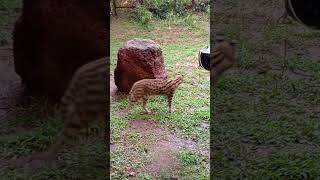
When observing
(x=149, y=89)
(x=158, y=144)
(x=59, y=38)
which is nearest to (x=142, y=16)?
(x=149, y=89)

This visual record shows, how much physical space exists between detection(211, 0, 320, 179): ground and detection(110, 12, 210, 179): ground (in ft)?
0.40

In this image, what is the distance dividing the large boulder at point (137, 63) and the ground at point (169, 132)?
0.14m

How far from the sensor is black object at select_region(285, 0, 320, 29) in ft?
4.98

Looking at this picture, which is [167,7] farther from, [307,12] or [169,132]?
[307,12]

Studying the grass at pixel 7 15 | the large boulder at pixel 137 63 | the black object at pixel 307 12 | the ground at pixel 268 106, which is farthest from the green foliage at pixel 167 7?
the black object at pixel 307 12

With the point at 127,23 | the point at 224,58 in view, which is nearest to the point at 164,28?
the point at 127,23

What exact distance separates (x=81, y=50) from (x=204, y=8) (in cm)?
365

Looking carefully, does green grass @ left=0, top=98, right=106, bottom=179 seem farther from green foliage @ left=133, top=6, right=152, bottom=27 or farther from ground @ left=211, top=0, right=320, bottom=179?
green foliage @ left=133, top=6, right=152, bottom=27

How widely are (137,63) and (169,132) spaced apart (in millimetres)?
941

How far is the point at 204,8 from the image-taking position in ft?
23.6

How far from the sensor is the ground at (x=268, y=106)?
10.0ft

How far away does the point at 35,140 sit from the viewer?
329 cm

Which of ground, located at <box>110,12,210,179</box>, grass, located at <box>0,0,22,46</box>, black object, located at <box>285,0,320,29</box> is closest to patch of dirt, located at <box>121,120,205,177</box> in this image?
ground, located at <box>110,12,210,179</box>

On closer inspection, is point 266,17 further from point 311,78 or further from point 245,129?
point 245,129
